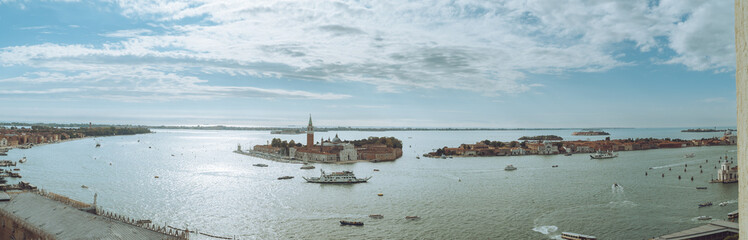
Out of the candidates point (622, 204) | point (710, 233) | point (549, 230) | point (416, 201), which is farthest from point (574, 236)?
point (416, 201)

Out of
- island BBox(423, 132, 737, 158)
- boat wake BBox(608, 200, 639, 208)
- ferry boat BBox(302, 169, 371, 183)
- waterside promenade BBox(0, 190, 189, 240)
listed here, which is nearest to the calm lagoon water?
boat wake BBox(608, 200, 639, 208)

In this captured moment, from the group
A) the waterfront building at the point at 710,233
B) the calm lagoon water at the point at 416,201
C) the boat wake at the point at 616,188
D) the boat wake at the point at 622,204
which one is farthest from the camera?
the boat wake at the point at 616,188

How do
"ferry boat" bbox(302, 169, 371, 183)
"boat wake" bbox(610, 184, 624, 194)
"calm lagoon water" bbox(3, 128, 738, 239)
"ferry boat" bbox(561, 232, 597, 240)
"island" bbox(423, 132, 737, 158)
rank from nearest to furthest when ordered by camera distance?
"ferry boat" bbox(561, 232, 597, 240) → "calm lagoon water" bbox(3, 128, 738, 239) → "boat wake" bbox(610, 184, 624, 194) → "ferry boat" bbox(302, 169, 371, 183) → "island" bbox(423, 132, 737, 158)

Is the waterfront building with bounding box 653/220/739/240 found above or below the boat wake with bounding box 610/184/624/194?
above

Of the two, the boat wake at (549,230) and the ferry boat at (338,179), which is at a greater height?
the ferry boat at (338,179)

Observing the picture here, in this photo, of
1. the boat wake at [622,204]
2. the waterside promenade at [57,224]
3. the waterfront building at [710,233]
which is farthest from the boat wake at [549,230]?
the waterside promenade at [57,224]

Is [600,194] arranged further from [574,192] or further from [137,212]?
[137,212]

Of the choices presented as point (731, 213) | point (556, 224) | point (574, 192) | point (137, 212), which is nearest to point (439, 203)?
point (556, 224)

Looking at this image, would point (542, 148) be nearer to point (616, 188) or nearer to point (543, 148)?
point (543, 148)

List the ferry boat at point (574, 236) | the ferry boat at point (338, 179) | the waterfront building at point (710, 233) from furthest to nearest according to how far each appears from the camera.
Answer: the ferry boat at point (338, 179)
the ferry boat at point (574, 236)
the waterfront building at point (710, 233)

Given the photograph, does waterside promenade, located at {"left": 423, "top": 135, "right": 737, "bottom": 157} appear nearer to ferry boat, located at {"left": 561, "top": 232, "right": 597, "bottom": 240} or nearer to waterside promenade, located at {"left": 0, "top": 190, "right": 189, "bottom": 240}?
ferry boat, located at {"left": 561, "top": 232, "right": 597, "bottom": 240}

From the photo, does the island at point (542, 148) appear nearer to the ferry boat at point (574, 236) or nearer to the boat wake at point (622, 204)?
the boat wake at point (622, 204)
